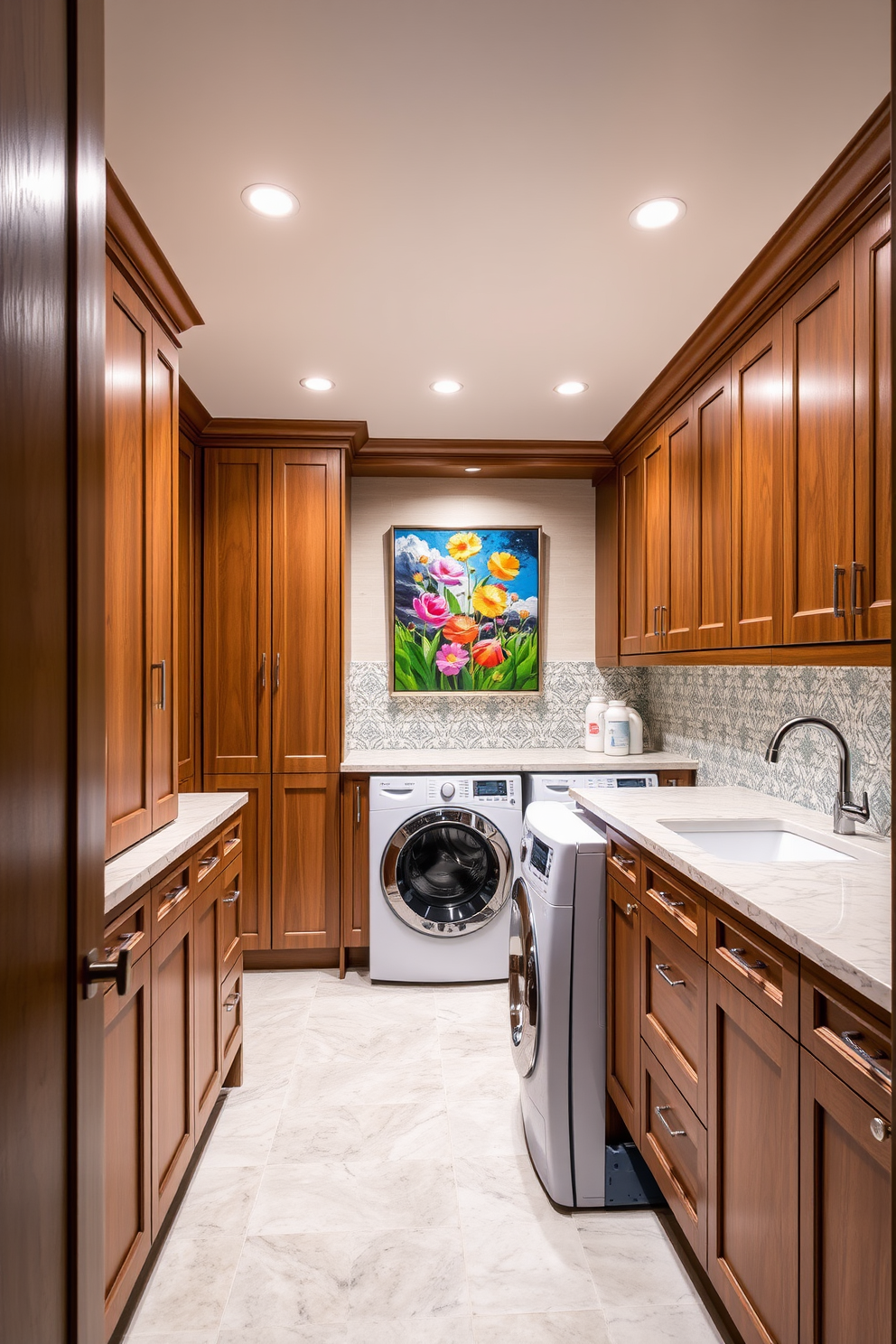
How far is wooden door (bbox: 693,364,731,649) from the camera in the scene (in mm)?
2357

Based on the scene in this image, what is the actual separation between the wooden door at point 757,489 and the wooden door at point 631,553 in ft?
3.28

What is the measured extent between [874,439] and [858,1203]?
1.33 metres

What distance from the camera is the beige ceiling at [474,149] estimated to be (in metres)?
1.30

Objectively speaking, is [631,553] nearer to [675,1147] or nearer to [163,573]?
[163,573]

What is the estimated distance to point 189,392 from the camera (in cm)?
306

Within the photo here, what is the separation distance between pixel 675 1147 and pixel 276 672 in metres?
2.43

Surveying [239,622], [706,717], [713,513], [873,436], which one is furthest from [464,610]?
[873,436]

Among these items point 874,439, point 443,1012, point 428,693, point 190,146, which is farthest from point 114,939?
point 428,693

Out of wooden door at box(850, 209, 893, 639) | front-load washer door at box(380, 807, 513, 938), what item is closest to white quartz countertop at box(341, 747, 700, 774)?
front-load washer door at box(380, 807, 513, 938)

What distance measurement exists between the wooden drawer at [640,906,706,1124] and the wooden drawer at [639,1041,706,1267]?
0.13 ft

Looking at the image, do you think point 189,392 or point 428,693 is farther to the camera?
point 428,693

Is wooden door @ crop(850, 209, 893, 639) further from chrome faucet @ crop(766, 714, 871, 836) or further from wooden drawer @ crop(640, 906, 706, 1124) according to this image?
wooden drawer @ crop(640, 906, 706, 1124)

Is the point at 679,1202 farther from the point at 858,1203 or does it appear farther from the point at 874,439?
the point at 874,439

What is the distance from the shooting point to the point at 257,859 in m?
3.47
